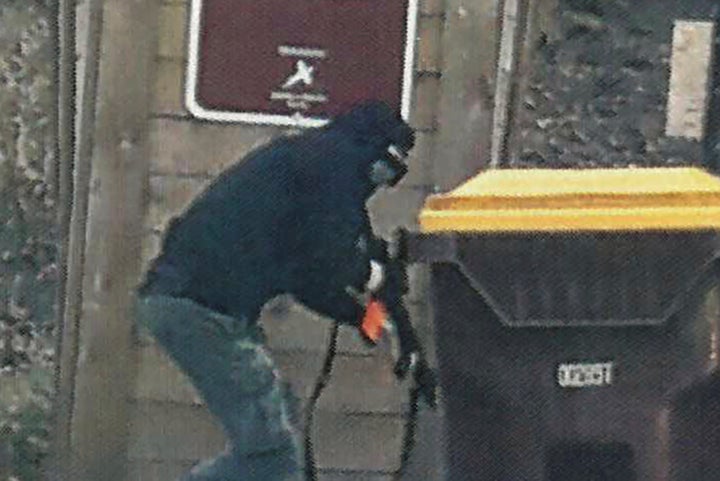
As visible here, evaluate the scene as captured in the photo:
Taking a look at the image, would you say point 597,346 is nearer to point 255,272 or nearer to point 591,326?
point 591,326

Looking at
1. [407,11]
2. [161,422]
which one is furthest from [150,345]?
[407,11]

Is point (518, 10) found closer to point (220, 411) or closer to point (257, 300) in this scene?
point (257, 300)

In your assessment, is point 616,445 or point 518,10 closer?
point 616,445

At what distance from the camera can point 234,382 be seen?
143 inches

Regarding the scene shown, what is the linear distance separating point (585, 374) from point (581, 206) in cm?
35

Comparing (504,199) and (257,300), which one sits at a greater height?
(504,199)

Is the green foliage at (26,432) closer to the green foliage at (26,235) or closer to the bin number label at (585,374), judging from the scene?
the green foliage at (26,235)

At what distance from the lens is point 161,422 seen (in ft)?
13.3

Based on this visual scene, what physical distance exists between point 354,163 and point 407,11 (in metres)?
0.51

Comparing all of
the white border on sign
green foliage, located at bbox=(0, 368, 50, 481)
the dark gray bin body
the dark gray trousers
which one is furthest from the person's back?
green foliage, located at bbox=(0, 368, 50, 481)

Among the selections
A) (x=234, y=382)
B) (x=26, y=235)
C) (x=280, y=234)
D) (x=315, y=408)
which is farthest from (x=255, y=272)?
(x=26, y=235)

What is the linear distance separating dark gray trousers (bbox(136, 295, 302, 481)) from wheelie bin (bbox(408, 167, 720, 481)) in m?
0.53

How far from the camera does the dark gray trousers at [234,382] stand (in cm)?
359

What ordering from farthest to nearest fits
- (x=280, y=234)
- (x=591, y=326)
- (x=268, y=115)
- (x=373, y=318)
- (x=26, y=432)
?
(x=26, y=432) < (x=268, y=115) < (x=373, y=318) < (x=280, y=234) < (x=591, y=326)
